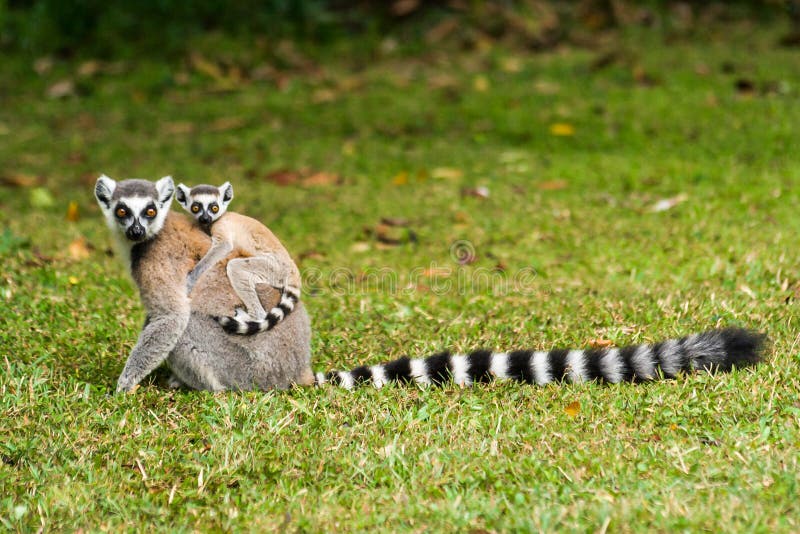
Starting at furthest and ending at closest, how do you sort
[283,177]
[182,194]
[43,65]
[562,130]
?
[43,65]
[562,130]
[283,177]
[182,194]

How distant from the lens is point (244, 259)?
15.2 ft

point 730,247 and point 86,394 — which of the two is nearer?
point 86,394

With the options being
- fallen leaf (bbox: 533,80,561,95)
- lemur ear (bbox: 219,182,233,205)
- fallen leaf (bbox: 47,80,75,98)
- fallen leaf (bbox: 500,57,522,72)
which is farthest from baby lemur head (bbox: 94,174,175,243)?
fallen leaf (bbox: 47,80,75,98)

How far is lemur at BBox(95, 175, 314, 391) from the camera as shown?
4488mm

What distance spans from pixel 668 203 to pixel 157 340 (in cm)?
521

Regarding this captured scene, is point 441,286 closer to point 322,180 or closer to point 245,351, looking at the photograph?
point 245,351

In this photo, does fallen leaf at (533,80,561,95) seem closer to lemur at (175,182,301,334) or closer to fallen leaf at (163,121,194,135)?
fallen leaf at (163,121,194,135)

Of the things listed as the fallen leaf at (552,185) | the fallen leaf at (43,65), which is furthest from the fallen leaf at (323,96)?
the fallen leaf at (552,185)

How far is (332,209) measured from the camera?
342 inches

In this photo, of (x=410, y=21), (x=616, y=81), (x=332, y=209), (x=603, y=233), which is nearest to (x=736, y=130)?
(x=616, y=81)

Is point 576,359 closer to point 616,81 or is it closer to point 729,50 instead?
point 616,81

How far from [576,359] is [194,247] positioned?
1.99m

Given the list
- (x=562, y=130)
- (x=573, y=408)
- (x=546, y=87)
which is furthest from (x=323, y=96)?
(x=573, y=408)

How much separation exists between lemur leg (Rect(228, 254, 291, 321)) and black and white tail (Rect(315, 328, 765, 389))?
56 cm
